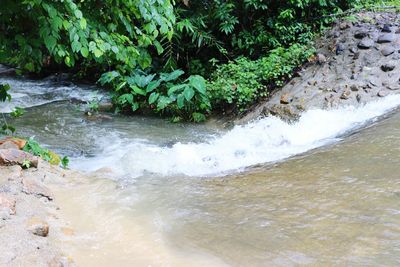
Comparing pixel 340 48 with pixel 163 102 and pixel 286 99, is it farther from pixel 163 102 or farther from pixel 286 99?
pixel 163 102

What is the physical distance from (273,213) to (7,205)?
1989 mm

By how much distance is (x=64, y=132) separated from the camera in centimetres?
756

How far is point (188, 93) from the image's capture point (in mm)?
8133

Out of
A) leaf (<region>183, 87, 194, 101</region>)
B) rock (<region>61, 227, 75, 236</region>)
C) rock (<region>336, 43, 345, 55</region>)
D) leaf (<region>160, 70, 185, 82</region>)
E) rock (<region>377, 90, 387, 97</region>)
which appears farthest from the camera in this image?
leaf (<region>160, 70, 185, 82</region>)

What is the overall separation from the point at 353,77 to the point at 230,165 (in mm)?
3362

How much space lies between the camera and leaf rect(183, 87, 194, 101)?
26.5 ft

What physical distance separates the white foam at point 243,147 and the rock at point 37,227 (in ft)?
6.33

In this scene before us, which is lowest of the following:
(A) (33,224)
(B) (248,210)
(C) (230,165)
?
(C) (230,165)

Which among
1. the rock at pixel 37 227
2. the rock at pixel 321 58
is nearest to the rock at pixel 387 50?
the rock at pixel 321 58

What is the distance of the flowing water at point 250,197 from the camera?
2893mm

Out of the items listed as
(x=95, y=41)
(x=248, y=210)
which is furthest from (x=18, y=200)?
(x=248, y=210)

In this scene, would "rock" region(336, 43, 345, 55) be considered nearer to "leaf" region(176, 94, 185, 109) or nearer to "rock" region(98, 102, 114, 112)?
"leaf" region(176, 94, 185, 109)

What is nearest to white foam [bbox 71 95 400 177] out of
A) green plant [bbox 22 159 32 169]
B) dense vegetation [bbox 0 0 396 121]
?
dense vegetation [bbox 0 0 396 121]

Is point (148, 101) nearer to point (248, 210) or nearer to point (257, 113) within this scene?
point (257, 113)
